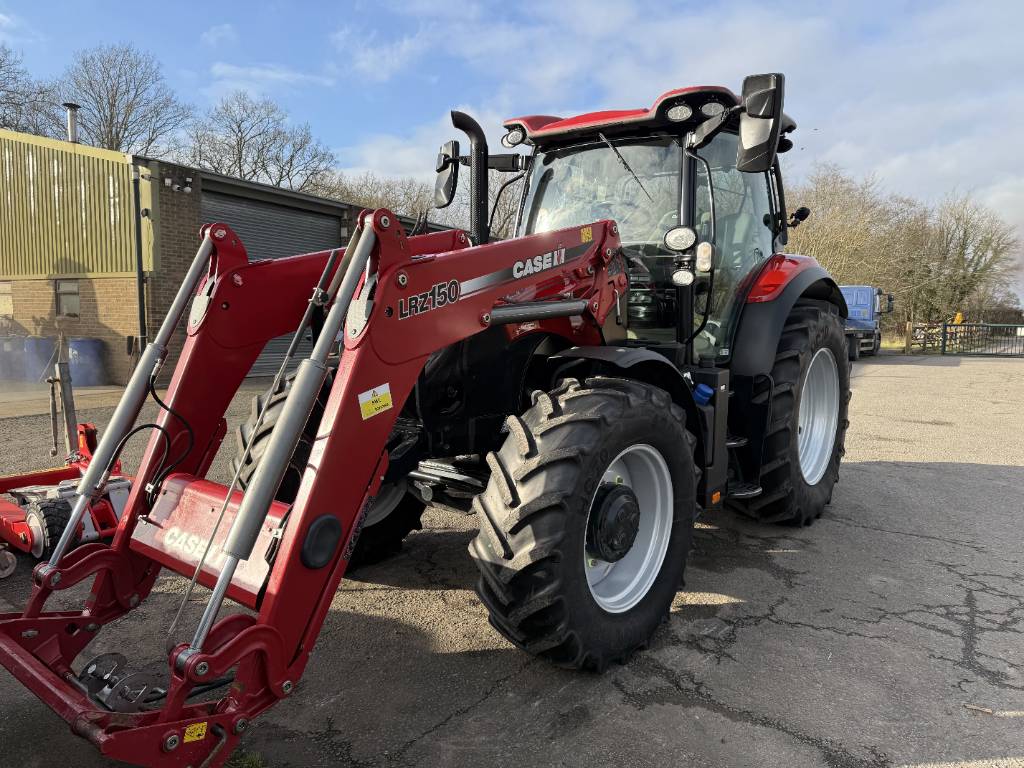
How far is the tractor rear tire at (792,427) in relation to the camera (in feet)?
13.9

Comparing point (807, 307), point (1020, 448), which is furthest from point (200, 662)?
point (1020, 448)

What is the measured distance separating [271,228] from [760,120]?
42.6ft

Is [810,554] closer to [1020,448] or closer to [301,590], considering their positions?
[301,590]

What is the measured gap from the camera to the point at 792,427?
4.25 metres

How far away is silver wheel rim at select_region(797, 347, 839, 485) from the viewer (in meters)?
5.08

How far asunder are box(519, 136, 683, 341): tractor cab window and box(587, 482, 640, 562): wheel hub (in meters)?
1.44

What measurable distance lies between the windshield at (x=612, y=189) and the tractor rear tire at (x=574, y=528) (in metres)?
1.38

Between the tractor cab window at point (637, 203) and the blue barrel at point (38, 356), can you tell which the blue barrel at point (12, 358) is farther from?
the tractor cab window at point (637, 203)

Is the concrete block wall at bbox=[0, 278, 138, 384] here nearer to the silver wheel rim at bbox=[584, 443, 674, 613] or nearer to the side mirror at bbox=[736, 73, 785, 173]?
the silver wheel rim at bbox=[584, 443, 674, 613]

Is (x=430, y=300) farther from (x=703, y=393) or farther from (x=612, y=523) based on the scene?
(x=703, y=393)

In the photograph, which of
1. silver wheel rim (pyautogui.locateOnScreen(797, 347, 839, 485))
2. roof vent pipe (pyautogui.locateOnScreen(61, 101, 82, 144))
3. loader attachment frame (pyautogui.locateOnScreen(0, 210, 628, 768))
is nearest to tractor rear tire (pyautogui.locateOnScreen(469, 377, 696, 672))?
loader attachment frame (pyautogui.locateOnScreen(0, 210, 628, 768))

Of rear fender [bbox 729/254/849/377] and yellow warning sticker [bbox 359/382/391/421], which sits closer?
yellow warning sticker [bbox 359/382/391/421]

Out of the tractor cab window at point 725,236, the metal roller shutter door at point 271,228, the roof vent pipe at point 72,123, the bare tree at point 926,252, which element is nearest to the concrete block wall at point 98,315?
the metal roller shutter door at point 271,228

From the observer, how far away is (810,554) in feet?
14.2
